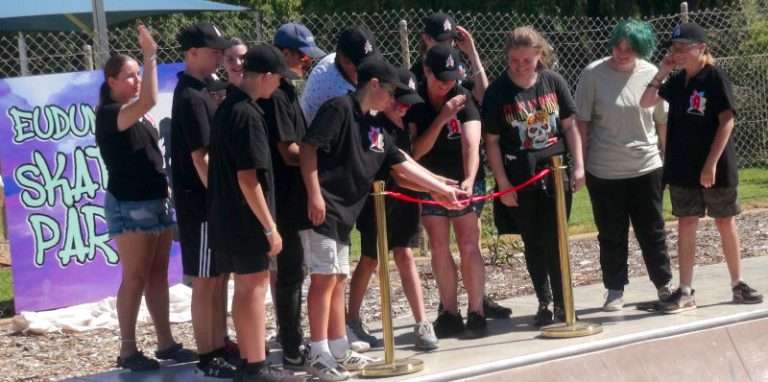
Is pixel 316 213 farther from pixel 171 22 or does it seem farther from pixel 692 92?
pixel 171 22

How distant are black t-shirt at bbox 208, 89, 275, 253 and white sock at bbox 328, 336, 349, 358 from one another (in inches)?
35.5

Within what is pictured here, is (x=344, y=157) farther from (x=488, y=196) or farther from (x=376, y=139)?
(x=488, y=196)

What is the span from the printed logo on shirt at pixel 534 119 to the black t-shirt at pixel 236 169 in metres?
1.87

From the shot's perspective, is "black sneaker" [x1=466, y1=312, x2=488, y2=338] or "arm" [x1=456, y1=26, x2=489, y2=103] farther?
"arm" [x1=456, y1=26, x2=489, y2=103]

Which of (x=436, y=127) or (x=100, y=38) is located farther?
(x=100, y=38)

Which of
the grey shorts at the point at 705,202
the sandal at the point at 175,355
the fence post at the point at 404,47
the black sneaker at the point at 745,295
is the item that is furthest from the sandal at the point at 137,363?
the fence post at the point at 404,47

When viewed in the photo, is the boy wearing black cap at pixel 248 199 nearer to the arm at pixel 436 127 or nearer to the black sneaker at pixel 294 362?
the black sneaker at pixel 294 362

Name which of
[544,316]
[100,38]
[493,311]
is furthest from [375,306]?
[100,38]

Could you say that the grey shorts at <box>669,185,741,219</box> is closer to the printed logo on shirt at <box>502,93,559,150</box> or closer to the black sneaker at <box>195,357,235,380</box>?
the printed logo on shirt at <box>502,93,559,150</box>

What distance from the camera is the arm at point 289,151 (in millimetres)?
6367

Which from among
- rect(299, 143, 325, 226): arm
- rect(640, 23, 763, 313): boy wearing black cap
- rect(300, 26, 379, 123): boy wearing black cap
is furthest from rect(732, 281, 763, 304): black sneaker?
rect(299, 143, 325, 226): arm

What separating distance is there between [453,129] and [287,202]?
1327 mm

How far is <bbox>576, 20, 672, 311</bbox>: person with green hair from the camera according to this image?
774cm

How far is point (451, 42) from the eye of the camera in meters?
7.55
